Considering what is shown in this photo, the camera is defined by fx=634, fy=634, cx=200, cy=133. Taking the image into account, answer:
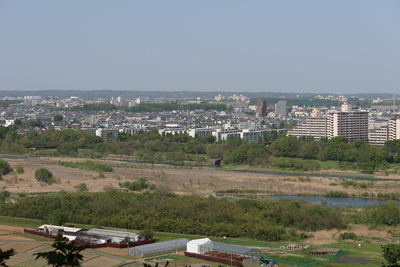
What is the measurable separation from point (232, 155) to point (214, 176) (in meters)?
5.29

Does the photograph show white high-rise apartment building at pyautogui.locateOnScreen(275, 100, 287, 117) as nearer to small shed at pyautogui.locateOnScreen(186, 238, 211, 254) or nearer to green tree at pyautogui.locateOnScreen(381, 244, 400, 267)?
small shed at pyautogui.locateOnScreen(186, 238, 211, 254)

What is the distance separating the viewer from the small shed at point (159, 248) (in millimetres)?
11062

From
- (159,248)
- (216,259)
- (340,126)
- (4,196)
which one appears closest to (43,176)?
(4,196)

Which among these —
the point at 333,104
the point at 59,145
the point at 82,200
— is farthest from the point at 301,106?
the point at 82,200

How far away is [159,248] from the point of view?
11.2 m

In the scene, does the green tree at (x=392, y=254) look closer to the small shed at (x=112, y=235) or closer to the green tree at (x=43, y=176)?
the small shed at (x=112, y=235)

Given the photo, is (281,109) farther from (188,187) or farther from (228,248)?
(228,248)

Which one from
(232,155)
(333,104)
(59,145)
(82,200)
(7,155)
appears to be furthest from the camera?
(333,104)

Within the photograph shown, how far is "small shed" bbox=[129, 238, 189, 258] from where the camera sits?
11.1 metres

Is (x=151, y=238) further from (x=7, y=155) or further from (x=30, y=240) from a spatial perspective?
(x=7, y=155)

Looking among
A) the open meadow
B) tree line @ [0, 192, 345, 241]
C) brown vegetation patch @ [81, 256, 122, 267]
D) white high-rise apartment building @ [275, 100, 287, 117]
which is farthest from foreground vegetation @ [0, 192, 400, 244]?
white high-rise apartment building @ [275, 100, 287, 117]

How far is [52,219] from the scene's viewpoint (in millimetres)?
13680

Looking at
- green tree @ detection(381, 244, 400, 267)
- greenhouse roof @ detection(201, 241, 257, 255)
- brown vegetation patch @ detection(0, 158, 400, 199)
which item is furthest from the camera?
brown vegetation patch @ detection(0, 158, 400, 199)

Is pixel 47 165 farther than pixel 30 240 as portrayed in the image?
Yes
